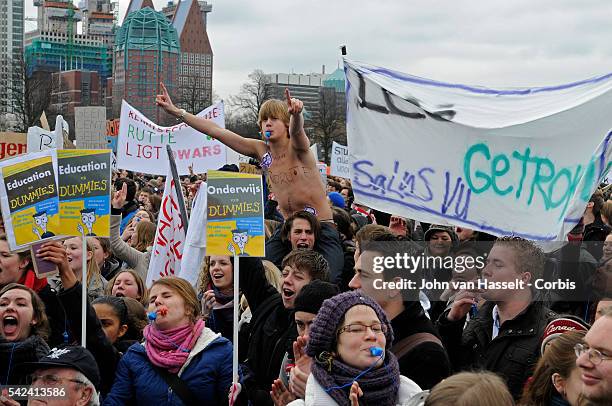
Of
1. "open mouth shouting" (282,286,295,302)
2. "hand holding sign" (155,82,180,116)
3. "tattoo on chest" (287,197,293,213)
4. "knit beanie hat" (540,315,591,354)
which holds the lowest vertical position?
"open mouth shouting" (282,286,295,302)

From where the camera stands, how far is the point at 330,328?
3.92 meters

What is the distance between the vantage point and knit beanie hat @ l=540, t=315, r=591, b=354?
4.27 metres

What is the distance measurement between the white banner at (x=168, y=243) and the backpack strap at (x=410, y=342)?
2.79 meters

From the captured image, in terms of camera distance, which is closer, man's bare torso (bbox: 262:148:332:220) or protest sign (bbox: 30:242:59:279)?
protest sign (bbox: 30:242:59:279)

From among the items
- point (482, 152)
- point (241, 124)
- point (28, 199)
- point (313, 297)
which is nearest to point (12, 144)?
point (28, 199)

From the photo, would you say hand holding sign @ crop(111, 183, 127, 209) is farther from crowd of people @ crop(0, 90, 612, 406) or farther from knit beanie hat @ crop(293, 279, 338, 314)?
knit beanie hat @ crop(293, 279, 338, 314)

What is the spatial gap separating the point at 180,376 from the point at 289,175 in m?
2.61

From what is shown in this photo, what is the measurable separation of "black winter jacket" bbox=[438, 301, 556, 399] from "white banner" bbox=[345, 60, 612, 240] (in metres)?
0.46

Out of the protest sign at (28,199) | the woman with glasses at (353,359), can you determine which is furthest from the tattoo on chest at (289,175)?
the woman with glasses at (353,359)

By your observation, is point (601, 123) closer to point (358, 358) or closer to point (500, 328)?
point (500, 328)

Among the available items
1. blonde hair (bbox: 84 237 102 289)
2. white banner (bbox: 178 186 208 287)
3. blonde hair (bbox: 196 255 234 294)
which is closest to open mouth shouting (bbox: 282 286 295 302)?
blonde hair (bbox: 196 255 234 294)

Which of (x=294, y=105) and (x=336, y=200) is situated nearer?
(x=294, y=105)

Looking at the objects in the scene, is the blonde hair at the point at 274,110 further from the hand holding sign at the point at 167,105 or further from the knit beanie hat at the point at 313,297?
the knit beanie hat at the point at 313,297

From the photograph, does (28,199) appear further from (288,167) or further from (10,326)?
(288,167)
